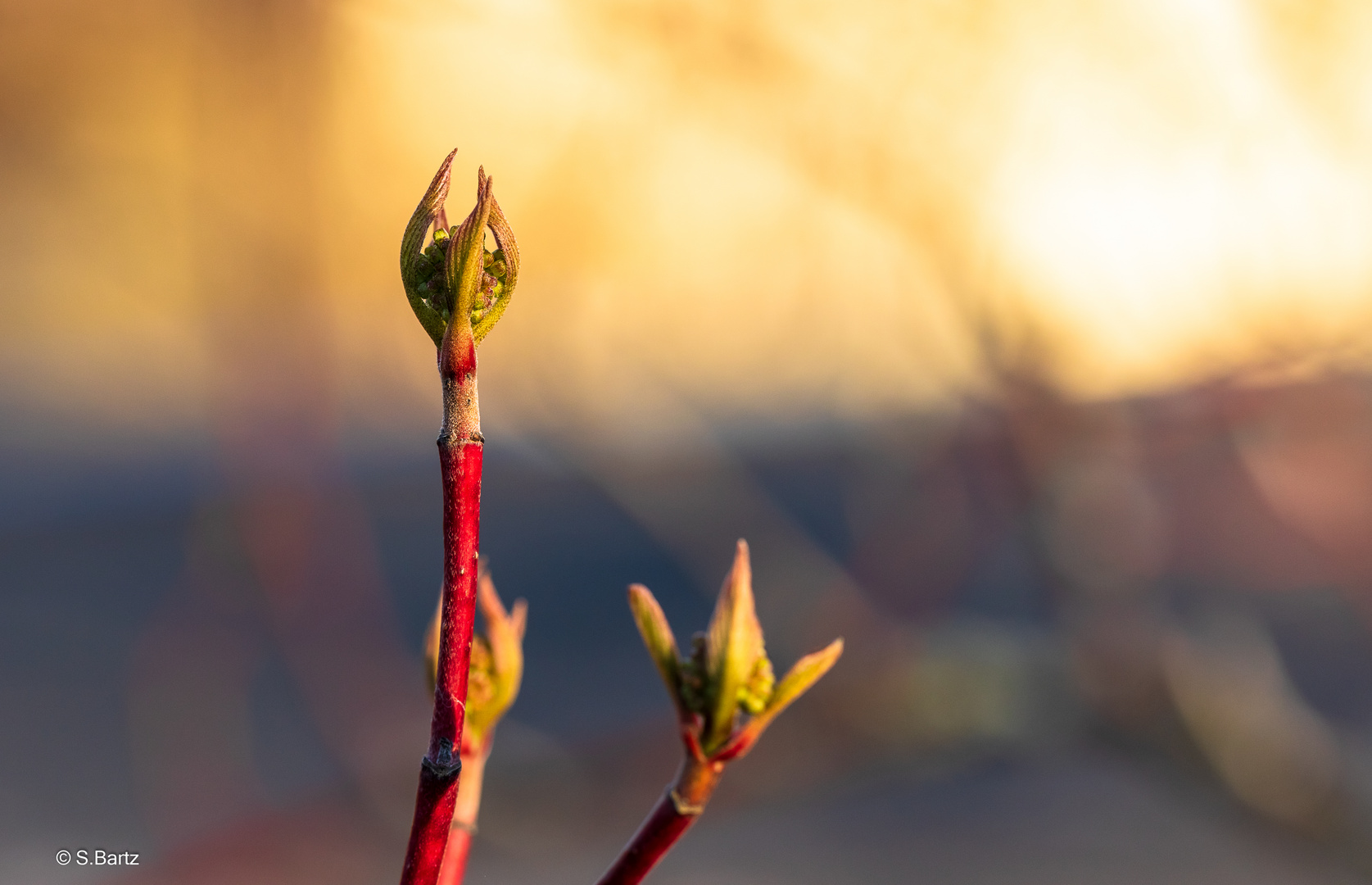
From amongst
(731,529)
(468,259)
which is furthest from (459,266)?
(731,529)

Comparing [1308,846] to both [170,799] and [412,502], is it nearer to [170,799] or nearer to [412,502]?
[170,799]

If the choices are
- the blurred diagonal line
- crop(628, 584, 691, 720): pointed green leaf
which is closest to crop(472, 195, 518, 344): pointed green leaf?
crop(628, 584, 691, 720): pointed green leaf

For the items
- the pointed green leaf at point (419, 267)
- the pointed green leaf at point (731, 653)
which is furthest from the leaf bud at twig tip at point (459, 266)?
the pointed green leaf at point (731, 653)

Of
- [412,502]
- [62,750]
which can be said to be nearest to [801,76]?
[62,750]

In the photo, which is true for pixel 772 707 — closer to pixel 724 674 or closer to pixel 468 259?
pixel 724 674

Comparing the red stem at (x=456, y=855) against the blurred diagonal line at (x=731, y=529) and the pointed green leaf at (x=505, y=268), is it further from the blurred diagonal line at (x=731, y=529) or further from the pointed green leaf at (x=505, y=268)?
the blurred diagonal line at (x=731, y=529)

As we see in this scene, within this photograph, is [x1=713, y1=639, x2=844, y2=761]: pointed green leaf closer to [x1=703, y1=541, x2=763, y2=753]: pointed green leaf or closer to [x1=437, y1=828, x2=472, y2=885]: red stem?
[x1=703, y1=541, x2=763, y2=753]: pointed green leaf
